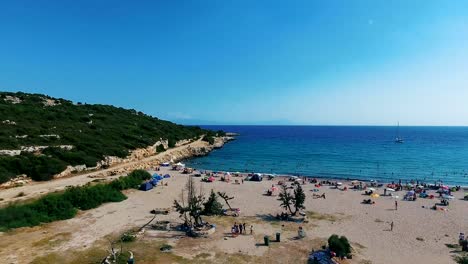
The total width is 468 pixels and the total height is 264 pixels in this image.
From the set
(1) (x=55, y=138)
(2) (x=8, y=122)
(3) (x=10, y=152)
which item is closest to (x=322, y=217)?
(3) (x=10, y=152)

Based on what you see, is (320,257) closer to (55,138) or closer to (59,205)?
(59,205)

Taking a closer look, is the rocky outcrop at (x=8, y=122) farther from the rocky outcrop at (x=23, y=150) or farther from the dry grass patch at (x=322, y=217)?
the dry grass patch at (x=322, y=217)

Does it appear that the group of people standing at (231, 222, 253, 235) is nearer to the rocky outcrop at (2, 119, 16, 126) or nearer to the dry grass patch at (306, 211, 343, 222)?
the dry grass patch at (306, 211, 343, 222)

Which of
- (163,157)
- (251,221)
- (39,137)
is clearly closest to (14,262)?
(251,221)

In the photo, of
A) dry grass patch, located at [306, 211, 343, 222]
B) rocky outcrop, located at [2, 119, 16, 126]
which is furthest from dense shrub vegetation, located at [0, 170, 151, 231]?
rocky outcrop, located at [2, 119, 16, 126]

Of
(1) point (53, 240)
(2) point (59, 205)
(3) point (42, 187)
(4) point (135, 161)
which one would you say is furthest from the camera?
(4) point (135, 161)

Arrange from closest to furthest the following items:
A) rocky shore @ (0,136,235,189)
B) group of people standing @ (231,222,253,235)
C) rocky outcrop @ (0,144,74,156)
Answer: group of people standing @ (231,222,253,235), rocky outcrop @ (0,144,74,156), rocky shore @ (0,136,235,189)

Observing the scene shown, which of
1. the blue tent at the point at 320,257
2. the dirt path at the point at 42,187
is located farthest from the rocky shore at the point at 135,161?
the blue tent at the point at 320,257
